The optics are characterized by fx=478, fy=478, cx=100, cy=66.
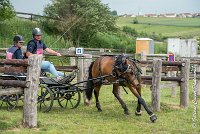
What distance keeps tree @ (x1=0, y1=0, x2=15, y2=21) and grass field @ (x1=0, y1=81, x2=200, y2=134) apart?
1480 cm

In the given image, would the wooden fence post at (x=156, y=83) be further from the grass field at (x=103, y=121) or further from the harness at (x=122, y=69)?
the harness at (x=122, y=69)

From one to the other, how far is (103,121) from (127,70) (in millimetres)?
1224

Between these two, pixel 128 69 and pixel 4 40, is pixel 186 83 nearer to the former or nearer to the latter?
pixel 128 69

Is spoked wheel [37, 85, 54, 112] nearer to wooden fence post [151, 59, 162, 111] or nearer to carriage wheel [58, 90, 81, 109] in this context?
carriage wheel [58, 90, 81, 109]

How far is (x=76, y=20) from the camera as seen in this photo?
32750 mm

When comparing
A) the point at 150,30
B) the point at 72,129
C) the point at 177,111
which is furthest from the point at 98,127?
the point at 150,30

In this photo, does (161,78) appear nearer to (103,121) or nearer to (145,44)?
Answer: (103,121)

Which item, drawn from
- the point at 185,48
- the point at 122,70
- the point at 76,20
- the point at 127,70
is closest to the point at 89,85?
the point at 122,70

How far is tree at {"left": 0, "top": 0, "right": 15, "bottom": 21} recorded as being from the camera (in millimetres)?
25766

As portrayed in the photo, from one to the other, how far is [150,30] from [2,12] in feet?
124

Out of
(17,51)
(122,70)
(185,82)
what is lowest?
(185,82)

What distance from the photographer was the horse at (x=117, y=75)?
33.3 ft

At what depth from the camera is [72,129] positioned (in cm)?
862

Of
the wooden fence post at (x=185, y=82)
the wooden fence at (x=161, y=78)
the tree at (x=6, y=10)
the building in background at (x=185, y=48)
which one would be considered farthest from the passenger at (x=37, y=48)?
the building in background at (x=185, y=48)
